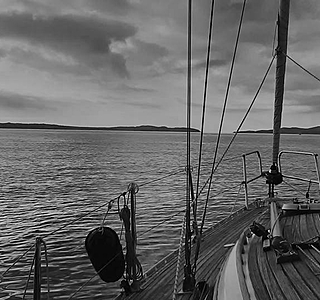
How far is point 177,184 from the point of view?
2106 centimetres

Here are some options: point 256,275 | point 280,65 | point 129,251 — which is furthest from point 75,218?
point 256,275

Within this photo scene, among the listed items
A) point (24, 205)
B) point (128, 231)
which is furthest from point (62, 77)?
point (128, 231)

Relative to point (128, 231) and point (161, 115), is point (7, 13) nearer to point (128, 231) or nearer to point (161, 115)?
point (128, 231)

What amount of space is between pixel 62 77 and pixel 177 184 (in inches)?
1227

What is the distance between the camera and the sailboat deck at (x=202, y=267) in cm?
450

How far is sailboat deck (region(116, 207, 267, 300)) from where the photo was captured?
4.50 metres

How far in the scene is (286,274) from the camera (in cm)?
300

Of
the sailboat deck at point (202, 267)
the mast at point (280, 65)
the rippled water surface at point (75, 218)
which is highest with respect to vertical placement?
the mast at point (280, 65)

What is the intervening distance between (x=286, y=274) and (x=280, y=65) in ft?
16.6

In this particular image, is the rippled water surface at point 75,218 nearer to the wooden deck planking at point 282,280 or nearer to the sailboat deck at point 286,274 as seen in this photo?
the sailboat deck at point 286,274

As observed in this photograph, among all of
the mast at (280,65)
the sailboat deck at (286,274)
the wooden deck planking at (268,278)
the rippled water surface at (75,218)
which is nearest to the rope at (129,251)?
the rippled water surface at (75,218)

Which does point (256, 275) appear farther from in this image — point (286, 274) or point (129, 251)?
point (129, 251)

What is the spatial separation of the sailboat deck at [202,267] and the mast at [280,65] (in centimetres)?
173

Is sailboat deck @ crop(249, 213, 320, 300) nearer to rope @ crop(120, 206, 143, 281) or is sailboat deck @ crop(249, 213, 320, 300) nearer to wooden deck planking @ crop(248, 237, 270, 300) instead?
wooden deck planking @ crop(248, 237, 270, 300)
